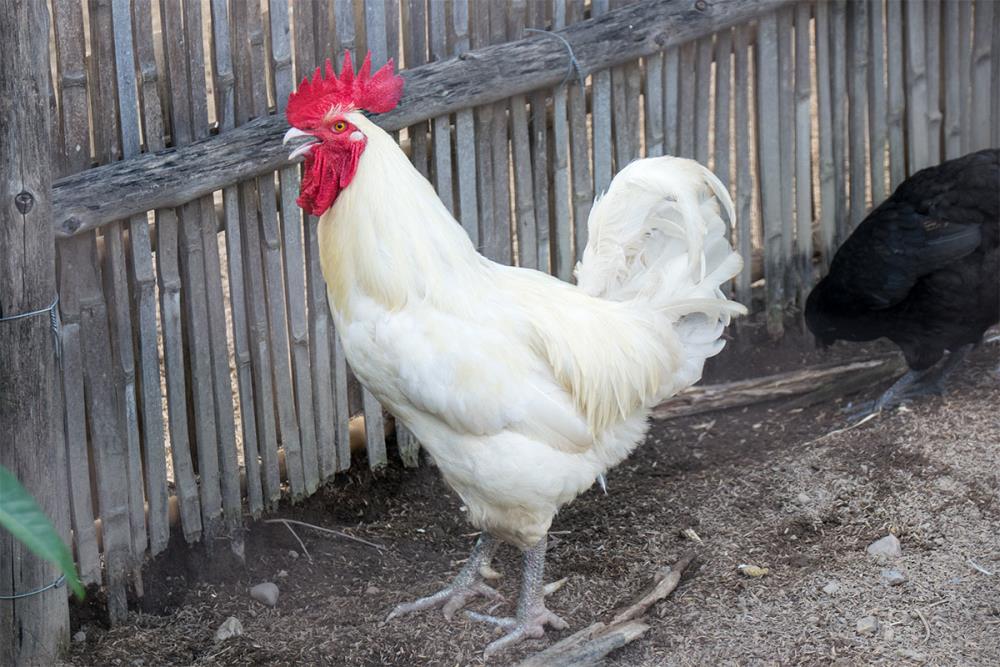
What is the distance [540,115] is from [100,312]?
7.82 feet

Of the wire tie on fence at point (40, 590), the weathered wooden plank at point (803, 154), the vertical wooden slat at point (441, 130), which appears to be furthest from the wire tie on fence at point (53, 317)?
the weathered wooden plank at point (803, 154)

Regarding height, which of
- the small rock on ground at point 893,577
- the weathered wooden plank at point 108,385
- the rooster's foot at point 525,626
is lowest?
the rooster's foot at point 525,626

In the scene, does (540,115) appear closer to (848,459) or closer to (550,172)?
(550,172)

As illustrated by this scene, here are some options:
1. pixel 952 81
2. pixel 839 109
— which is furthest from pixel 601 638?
pixel 952 81

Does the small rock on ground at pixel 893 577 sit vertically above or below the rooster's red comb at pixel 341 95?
below

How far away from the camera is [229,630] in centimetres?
460

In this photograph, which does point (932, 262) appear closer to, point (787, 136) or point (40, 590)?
point (787, 136)

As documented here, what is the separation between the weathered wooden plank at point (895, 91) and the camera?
6723 millimetres

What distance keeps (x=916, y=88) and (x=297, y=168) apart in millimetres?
4124

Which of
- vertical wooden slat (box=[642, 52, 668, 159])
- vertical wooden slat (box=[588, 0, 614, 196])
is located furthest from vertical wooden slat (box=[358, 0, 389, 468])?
vertical wooden slat (box=[642, 52, 668, 159])

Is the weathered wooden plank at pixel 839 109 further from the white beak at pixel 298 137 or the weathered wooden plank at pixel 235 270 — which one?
the white beak at pixel 298 137

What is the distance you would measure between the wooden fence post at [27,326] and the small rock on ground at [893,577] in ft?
10.9

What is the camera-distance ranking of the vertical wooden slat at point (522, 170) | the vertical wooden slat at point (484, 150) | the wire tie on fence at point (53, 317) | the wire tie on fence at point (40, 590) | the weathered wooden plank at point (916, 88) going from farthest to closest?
the weathered wooden plank at point (916, 88)
the vertical wooden slat at point (522, 170)
the vertical wooden slat at point (484, 150)
the wire tie on fence at point (40, 590)
the wire tie on fence at point (53, 317)

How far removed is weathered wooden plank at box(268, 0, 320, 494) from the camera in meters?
4.70
